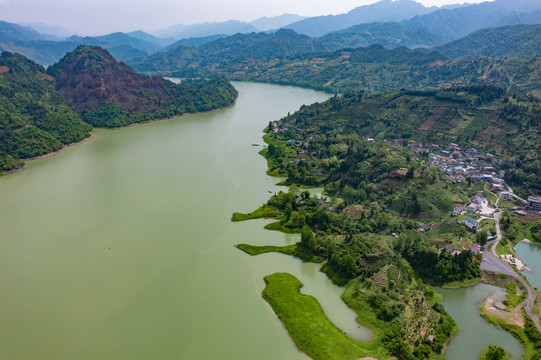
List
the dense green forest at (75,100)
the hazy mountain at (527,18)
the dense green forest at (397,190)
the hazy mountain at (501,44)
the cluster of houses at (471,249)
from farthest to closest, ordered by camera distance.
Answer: the hazy mountain at (527,18) → the hazy mountain at (501,44) → the dense green forest at (75,100) → the cluster of houses at (471,249) → the dense green forest at (397,190)

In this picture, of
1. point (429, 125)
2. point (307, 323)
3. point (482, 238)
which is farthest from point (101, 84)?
point (482, 238)

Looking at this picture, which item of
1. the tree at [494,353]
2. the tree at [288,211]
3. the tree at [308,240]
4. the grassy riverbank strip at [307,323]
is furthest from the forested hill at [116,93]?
the tree at [494,353]

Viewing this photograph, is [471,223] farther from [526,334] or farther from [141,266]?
[141,266]

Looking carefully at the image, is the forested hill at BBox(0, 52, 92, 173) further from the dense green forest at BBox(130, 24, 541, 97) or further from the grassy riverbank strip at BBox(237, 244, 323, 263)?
the dense green forest at BBox(130, 24, 541, 97)

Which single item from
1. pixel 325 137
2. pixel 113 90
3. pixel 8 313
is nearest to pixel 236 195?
pixel 8 313

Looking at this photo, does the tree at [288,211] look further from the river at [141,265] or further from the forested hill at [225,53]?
the forested hill at [225,53]
